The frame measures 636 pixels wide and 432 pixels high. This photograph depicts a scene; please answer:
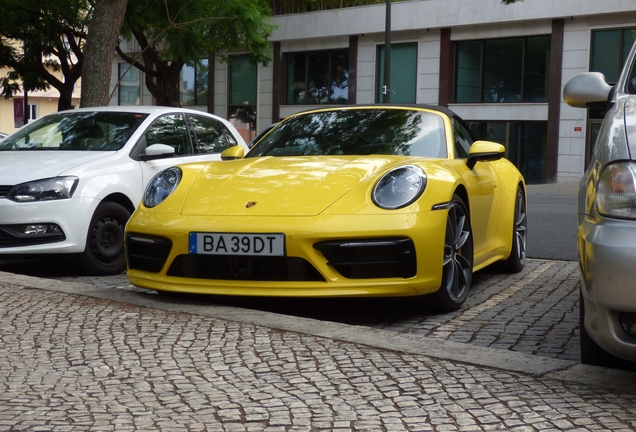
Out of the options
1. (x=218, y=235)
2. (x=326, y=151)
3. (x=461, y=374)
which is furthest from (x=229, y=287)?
(x=461, y=374)

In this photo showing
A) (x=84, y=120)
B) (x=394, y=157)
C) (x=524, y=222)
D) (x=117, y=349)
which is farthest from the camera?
(x=84, y=120)

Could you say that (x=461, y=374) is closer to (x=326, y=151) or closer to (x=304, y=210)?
(x=304, y=210)

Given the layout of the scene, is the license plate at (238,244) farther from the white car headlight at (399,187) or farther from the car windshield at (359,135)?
the car windshield at (359,135)

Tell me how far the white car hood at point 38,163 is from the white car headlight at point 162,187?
1.45 metres

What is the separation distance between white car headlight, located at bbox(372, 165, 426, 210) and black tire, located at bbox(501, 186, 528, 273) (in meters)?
2.26

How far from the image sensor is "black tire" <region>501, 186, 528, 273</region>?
24.0ft

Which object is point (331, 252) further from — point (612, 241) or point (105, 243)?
point (105, 243)

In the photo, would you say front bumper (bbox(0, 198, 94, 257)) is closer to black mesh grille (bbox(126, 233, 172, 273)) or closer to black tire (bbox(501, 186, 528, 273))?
black mesh grille (bbox(126, 233, 172, 273))

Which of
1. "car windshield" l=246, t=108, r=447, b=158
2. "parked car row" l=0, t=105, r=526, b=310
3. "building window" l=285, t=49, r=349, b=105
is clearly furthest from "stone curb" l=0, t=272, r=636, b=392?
"building window" l=285, t=49, r=349, b=105

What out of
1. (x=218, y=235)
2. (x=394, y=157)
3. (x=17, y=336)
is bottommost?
(x=17, y=336)

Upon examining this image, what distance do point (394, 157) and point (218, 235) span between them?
128cm

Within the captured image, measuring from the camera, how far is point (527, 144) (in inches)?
1231

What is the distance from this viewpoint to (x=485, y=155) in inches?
234

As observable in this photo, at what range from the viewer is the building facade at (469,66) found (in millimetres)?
29734
